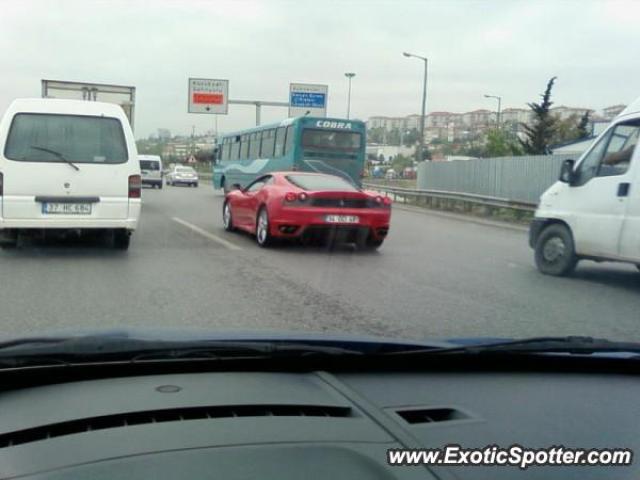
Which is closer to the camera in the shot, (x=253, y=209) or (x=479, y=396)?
(x=479, y=396)

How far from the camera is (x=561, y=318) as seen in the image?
23.2 ft

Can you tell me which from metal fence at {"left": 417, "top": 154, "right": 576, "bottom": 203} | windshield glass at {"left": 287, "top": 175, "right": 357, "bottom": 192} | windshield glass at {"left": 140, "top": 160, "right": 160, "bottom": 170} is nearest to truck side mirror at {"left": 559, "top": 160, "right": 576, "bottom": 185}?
windshield glass at {"left": 287, "top": 175, "right": 357, "bottom": 192}

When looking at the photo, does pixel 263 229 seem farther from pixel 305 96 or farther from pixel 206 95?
pixel 206 95

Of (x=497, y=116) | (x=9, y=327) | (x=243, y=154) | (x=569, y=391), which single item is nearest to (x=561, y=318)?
(x=569, y=391)

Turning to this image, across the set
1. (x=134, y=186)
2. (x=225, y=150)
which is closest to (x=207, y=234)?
(x=134, y=186)

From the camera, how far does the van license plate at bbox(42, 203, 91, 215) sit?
986 centimetres

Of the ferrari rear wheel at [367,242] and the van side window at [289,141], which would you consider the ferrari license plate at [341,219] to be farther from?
the van side window at [289,141]

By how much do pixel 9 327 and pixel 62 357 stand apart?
3.57 meters

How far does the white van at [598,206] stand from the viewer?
8.52 metres

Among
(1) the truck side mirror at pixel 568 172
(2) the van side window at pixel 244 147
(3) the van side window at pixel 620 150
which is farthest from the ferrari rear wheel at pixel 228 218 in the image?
(2) the van side window at pixel 244 147

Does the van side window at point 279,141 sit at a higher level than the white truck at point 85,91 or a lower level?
lower

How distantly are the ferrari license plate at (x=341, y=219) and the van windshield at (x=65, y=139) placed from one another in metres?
3.21

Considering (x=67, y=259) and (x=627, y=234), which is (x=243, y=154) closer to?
(x=67, y=259)

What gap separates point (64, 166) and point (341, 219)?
4.18 meters
